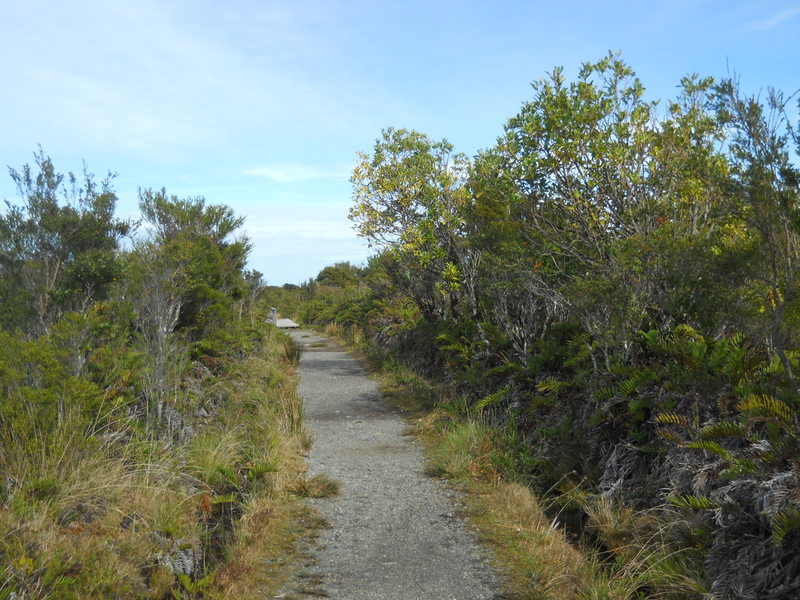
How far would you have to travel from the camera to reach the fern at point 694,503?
13.2 feet

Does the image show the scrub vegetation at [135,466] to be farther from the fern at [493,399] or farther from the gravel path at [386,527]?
the fern at [493,399]

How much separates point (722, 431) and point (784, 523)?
1298mm

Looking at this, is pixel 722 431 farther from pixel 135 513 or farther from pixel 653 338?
pixel 135 513

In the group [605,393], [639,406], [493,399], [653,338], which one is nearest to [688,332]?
[653,338]

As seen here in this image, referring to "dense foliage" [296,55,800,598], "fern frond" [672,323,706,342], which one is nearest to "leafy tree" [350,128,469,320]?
"dense foliage" [296,55,800,598]

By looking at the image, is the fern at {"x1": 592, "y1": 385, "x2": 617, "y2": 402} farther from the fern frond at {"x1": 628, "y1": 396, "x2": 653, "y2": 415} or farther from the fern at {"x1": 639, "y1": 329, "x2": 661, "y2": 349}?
the fern at {"x1": 639, "y1": 329, "x2": 661, "y2": 349}

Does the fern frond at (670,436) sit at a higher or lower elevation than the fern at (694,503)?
higher

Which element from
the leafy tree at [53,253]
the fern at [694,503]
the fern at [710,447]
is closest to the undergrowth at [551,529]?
the fern at [694,503]

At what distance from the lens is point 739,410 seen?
4.93 meters

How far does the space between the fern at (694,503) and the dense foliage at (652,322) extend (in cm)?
2

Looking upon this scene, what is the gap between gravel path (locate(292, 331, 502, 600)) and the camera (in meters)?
4.57

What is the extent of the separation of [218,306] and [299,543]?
816cm

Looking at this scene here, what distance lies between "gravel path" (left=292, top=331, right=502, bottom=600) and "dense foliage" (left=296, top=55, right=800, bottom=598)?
1.07m

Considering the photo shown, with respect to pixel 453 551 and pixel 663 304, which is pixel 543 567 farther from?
pixel 663 304
